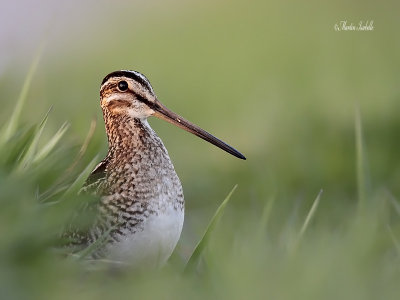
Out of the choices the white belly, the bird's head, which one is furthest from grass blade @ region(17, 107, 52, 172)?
the bird's head

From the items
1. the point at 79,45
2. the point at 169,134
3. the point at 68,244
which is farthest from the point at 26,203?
the point at 79,45

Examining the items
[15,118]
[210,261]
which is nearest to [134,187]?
[15,118]

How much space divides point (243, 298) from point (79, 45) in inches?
361

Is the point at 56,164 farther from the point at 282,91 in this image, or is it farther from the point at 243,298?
the point at 282,91

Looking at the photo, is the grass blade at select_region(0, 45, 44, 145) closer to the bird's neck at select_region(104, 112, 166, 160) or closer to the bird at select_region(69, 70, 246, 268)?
the bird at select_region(69, 70, 246, 268)

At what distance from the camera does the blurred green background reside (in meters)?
3.78

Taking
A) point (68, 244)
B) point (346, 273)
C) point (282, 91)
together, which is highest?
point (282, 91)

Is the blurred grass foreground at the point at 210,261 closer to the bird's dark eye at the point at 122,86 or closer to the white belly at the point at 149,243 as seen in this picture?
the white belly at the point at 149,243

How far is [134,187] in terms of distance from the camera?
514cm

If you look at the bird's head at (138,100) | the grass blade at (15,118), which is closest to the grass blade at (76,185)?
the grass blade at (15,118)

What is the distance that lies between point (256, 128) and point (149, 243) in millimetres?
4010

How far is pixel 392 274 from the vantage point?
392cm

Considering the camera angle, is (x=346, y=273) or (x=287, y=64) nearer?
(x=346, y=273)

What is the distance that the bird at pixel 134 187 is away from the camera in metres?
4.89
